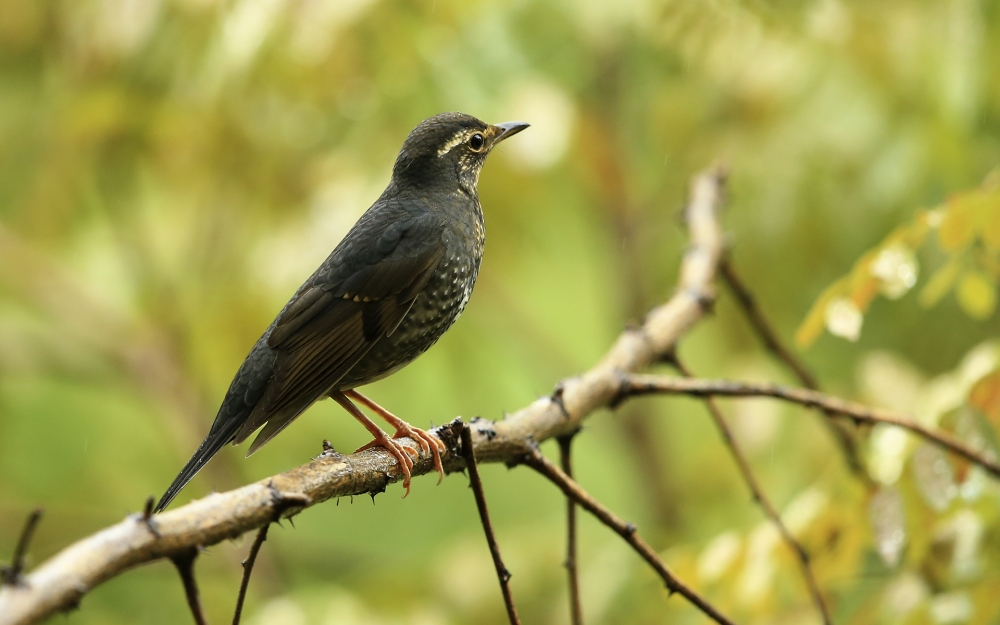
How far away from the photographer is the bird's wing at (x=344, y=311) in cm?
245

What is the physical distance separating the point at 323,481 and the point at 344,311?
3.53ft

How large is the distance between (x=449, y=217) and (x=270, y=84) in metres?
1.80

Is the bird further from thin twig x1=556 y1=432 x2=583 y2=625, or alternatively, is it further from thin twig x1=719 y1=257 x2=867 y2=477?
thin twig x1=719 y1=257 x2=867 y2=477

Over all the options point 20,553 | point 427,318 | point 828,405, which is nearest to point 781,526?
point 828,405

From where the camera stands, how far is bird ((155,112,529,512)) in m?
2.44

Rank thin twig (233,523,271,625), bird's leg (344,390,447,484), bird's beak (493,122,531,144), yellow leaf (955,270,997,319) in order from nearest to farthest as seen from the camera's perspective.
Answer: thin twig (233,523,271,625), bird's leg (344,390,447,484), yellow leaf (955,270,997,319), bird's beak (493,122,531,144)

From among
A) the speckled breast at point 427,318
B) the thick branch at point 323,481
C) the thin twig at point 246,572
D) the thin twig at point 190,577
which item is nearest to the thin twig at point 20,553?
the thick branch at point 323,481

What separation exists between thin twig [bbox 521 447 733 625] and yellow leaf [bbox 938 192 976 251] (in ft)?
3.73

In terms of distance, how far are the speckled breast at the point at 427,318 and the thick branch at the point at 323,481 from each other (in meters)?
0.32

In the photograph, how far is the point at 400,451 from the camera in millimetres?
2268

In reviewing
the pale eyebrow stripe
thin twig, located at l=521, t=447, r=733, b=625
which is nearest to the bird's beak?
the pale eyebrow stripe

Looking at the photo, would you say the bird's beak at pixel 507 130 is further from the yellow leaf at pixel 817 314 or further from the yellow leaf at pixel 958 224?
the yellow leaf at pixel 958 224

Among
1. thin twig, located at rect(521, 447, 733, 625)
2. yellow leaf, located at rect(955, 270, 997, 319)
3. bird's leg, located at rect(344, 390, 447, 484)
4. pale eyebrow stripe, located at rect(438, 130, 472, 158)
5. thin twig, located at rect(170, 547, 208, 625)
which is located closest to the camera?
thin twig, located at rect(170, 547, 208, 625)

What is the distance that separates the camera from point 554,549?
4.67 meters
